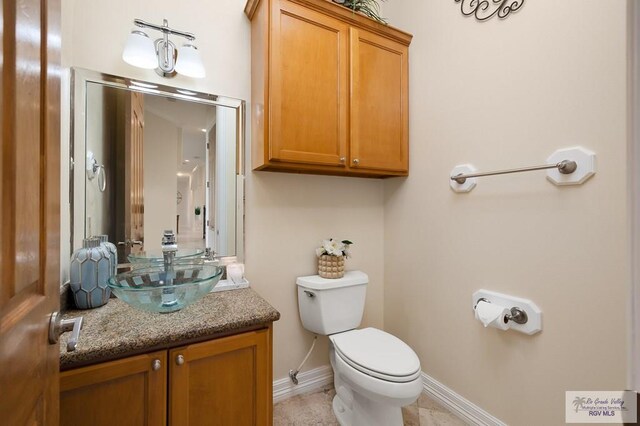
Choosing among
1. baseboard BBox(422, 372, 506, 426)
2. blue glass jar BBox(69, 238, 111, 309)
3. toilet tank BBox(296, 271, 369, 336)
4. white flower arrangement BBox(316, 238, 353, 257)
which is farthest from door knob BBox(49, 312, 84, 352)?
baseboard BBox(422, 372, 506, 426)

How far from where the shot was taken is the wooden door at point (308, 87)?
4.83 feet

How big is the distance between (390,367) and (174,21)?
202cm

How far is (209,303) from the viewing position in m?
1.26

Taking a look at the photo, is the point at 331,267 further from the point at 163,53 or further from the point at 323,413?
the point at 163,53

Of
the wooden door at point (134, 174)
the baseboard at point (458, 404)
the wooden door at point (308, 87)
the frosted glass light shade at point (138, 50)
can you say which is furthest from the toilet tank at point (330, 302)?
the frosted glass light shade at point (138, 50)

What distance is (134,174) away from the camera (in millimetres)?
1433

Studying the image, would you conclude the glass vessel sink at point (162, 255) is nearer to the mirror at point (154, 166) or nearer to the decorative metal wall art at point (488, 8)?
the mirror at point (154, 166)

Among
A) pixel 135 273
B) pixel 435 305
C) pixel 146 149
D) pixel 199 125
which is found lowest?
pixel 435 305

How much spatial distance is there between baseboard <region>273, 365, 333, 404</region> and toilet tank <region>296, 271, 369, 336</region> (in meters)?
0.36

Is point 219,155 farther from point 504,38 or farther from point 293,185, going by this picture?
point 504,38

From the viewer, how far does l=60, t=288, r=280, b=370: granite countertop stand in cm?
86

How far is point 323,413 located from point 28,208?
1719 mm

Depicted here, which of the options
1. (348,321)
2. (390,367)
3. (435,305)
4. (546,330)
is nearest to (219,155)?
(348,321)

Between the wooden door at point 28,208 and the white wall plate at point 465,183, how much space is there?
65.8 inches
